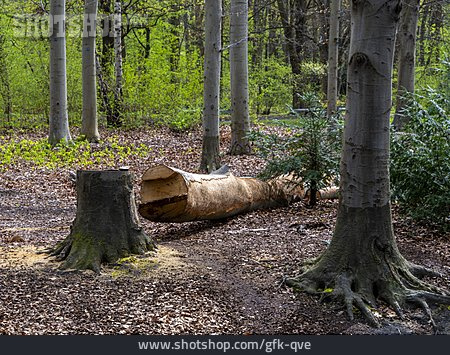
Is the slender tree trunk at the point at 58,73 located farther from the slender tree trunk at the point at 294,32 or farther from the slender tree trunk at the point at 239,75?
the slender tree trunk at the point at 294,32

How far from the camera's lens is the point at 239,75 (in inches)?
578

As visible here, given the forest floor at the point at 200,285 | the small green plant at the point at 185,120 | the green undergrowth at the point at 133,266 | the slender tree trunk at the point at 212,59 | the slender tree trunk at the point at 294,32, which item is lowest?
the forest floor at the point at 200,285

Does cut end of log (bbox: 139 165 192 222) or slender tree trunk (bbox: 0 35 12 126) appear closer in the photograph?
cut end of log (bbox: 139 165 192 222)

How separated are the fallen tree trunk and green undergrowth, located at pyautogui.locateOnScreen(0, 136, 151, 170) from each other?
20.0ft

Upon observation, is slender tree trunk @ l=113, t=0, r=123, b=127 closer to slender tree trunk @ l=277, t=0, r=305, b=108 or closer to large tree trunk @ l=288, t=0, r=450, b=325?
slender tree trunk @ l=277, t=0, r=305, b=108

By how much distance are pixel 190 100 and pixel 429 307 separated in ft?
58.3

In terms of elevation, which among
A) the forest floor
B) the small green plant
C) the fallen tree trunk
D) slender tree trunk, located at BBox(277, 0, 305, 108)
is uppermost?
slender tree trunk, located at BBox(277, 0, 305, 108)

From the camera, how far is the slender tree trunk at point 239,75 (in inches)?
561

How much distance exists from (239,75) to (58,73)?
497cm

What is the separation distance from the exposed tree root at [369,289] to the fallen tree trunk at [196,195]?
2377mm

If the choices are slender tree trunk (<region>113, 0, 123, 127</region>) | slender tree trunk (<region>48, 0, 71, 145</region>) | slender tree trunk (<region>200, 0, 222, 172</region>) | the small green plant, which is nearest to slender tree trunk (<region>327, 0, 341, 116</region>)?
the small green plant

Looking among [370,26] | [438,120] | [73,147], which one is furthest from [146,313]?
[73,147]

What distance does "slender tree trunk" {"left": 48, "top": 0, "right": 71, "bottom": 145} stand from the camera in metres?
15.3

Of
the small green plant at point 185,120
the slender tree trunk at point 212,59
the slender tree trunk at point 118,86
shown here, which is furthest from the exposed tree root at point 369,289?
the slender tree trunk at point 118,86
